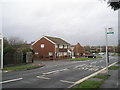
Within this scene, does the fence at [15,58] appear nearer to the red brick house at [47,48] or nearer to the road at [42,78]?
the road at [42,78]

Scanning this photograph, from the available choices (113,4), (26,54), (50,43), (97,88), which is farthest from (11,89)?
(50,43)

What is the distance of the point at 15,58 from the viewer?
22.1 meters

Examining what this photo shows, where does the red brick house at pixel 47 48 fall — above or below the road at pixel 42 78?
above

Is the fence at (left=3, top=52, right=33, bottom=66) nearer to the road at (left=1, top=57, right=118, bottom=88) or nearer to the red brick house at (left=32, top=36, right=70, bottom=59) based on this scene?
the road at (left=1, top=57, right=118, bottom=88)

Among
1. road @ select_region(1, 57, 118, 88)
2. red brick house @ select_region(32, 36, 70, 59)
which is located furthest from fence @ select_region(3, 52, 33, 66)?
red brick house @ select_region(32, 36, 70, 59)

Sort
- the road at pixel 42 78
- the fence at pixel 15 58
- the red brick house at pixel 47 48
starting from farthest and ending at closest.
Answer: the red brick house at pixel 47 48 < the fence at pixel 15 58 < the road at pixel 42 78

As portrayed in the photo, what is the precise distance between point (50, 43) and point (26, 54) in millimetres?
19876

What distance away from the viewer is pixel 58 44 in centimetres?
4634

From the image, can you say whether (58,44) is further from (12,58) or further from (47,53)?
(12,58)

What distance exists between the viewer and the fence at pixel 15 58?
20.4 metres

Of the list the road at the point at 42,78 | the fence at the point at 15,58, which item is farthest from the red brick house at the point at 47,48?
the road at the point at 42,78

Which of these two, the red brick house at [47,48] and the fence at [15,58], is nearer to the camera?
the fence at [15,58]

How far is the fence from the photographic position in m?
20.4

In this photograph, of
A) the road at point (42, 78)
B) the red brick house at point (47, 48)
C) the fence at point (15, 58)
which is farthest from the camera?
the red brick house at point (47, 48)
